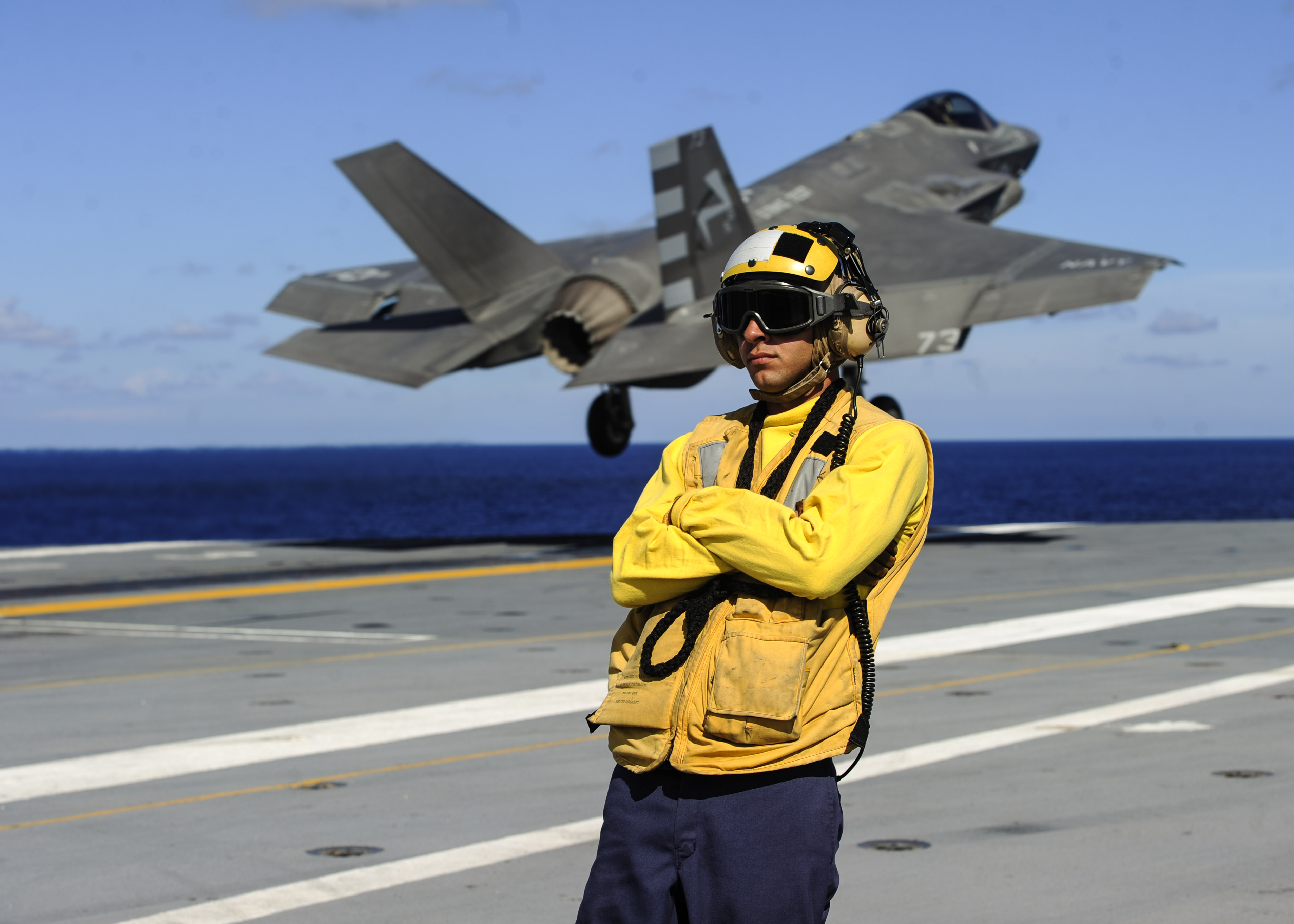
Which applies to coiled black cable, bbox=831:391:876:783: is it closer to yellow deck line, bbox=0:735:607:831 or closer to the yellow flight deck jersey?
the yellow flight deck jersey

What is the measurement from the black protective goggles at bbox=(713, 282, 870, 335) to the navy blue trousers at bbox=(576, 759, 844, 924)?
104 cm

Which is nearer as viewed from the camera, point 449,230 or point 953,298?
point 953,298

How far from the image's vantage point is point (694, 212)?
22938 mm

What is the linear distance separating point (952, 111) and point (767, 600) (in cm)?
3072

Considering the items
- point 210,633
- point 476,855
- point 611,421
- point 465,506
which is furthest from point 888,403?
point 465,506

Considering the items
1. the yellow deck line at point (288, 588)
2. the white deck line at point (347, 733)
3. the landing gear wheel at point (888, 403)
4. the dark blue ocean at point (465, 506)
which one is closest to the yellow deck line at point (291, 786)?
the white deck line at point (347, 733)

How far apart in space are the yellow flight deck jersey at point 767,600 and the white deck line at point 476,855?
2838mm

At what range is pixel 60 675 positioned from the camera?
11156mm

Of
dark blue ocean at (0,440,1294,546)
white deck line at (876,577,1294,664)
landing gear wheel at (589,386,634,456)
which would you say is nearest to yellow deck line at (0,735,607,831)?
white deck line at (876,577,1294,664)

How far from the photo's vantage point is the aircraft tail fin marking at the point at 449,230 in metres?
24.5

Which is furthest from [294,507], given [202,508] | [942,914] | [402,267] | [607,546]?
[942,914]

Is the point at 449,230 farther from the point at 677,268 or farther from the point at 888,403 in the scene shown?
the point at 888,403

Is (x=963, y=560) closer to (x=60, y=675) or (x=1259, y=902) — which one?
(x=60, y=675)

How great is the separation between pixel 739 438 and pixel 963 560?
56.8ft
